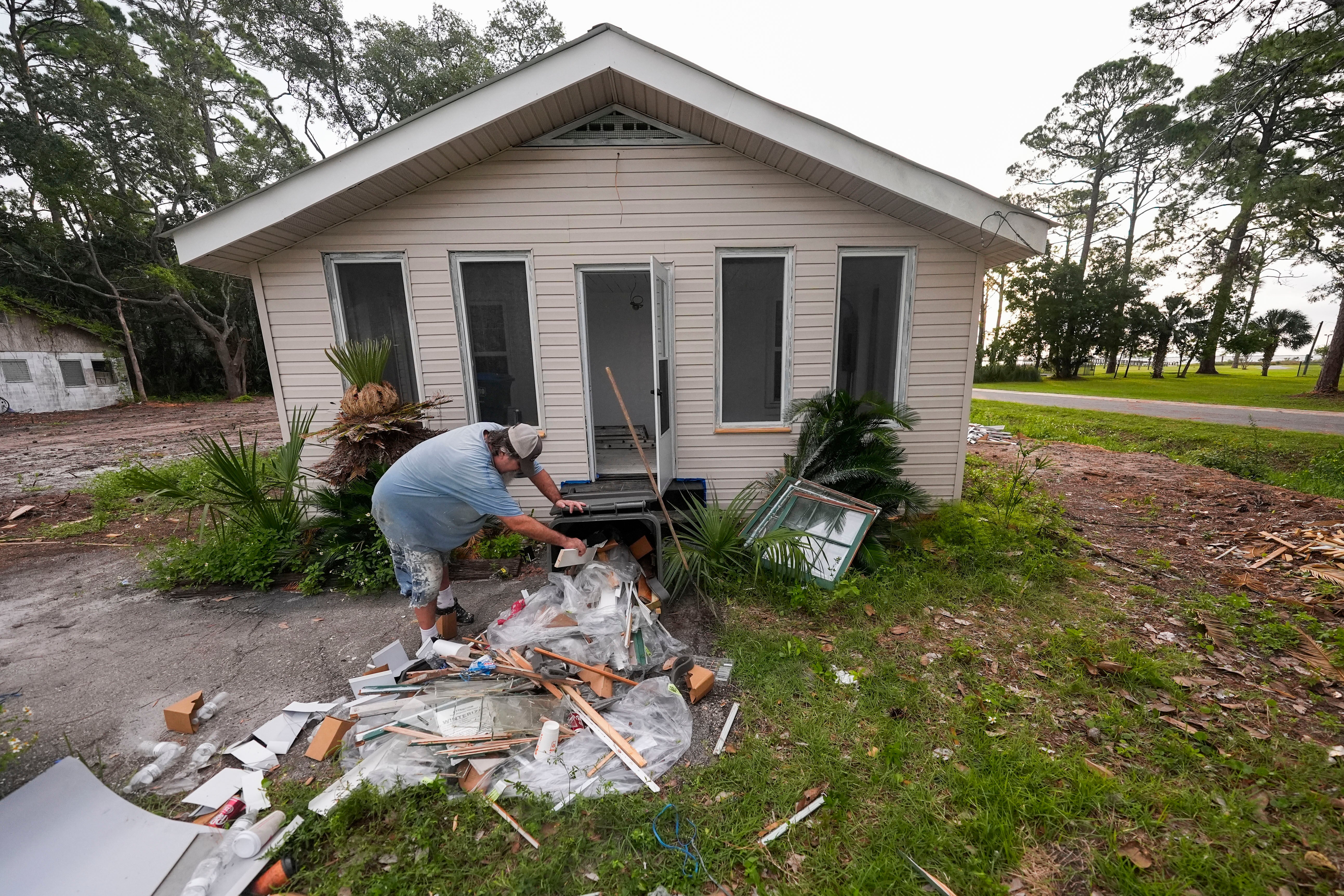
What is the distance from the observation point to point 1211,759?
2.28m

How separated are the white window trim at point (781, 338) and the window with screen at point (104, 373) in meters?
24.5

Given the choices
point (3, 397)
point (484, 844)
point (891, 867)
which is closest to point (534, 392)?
point (484, 844)

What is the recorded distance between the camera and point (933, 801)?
2111mm

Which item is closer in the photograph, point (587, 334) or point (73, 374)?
point (587, 334)

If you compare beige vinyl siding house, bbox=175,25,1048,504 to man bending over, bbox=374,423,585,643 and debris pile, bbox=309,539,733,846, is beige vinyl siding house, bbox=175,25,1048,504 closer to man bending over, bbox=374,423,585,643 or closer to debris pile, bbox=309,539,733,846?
man bending over, bbox=374,423,585,643

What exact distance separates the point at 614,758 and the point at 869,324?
468 centimetres

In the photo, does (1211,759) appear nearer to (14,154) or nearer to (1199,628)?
(1199,628)

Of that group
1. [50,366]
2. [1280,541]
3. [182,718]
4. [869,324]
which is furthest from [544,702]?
[50,366]

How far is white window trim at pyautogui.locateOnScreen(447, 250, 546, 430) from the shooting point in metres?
4.82

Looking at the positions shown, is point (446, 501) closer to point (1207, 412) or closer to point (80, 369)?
point (1207, 412)

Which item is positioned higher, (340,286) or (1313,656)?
(340,286)

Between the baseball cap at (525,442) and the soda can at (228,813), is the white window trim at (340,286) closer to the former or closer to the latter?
the baseball cap at (525,442)

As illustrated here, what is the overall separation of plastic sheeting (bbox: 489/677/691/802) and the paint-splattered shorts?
4.43 ft

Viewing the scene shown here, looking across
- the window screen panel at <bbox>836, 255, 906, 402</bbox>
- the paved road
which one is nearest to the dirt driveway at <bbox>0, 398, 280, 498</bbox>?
the window screen panel at <bbox>836, 255, 906, 402</bbox>
